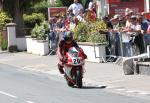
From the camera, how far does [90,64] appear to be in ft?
75.6

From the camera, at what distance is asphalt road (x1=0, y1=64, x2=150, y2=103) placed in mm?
14125

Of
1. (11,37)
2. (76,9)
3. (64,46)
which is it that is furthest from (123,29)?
(11,37)

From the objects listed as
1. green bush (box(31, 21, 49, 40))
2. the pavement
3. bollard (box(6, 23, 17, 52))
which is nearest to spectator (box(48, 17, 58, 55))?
the pavement

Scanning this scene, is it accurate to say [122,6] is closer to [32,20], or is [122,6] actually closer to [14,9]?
[14,9]

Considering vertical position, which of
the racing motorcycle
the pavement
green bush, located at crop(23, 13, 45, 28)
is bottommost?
the pavement

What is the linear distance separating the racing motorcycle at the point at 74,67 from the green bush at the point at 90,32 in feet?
20.5

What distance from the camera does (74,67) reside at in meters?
16.8

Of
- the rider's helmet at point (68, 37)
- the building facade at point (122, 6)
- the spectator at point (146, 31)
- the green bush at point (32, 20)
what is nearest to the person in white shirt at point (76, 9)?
the building facade at point (122, 6)

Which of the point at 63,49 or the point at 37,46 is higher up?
the point at 63,49

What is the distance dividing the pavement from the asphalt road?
51 centimetres

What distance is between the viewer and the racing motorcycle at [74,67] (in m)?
16.7

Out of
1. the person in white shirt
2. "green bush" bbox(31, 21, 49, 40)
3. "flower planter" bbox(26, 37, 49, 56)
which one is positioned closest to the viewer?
the person in white shirt

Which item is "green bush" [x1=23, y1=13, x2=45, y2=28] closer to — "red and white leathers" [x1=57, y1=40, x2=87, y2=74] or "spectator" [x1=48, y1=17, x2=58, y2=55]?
"spectator" [x1=48, y1=17, x2=58, y2=55]

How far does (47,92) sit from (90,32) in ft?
29.7
